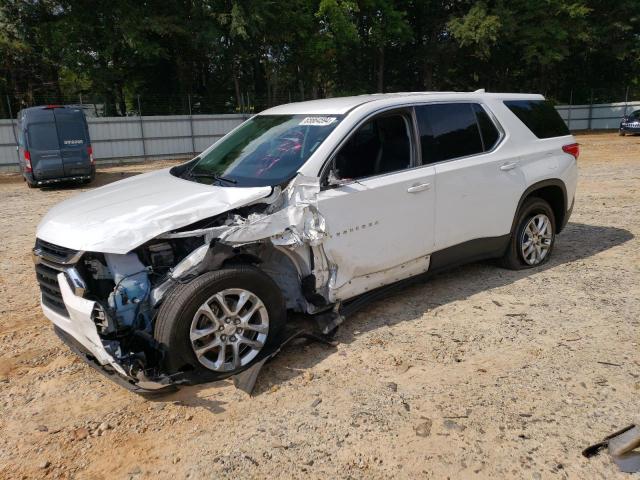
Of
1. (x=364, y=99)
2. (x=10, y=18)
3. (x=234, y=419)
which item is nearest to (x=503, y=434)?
(x=234, y=419)

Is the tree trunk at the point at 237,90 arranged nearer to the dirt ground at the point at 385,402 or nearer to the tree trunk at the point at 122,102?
the tree trunk at the point at 122,102

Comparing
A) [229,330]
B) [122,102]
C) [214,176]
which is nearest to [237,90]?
[122,102]

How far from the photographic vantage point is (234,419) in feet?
10.4

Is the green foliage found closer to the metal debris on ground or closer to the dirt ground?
the dirt ground

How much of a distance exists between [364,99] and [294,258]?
159 centimetres

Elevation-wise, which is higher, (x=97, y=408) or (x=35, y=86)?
(x=35, y=86)

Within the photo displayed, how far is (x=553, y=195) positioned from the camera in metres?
5.75

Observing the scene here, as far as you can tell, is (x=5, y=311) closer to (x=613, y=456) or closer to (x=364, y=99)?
(x=364, y=99)

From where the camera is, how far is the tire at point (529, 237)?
5383 mm

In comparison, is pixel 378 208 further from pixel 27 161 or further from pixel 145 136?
pixel 145 136

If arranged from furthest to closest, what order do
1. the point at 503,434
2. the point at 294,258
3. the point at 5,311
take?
the point at 5,311 → the point at 294,258 → the point at 503,434

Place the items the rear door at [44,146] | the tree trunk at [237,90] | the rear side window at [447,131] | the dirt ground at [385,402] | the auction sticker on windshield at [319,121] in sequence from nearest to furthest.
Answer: the dirt ground at [385,402], the auction sticker on windshield at [319,121], the rear side window at [447,131], the rear door at [44,146], the tree trunk at [237,90]

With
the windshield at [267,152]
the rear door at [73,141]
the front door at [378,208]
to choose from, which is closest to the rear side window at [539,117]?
the front door at [378,208]

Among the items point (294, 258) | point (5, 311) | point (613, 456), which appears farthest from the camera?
point (5, 311)
